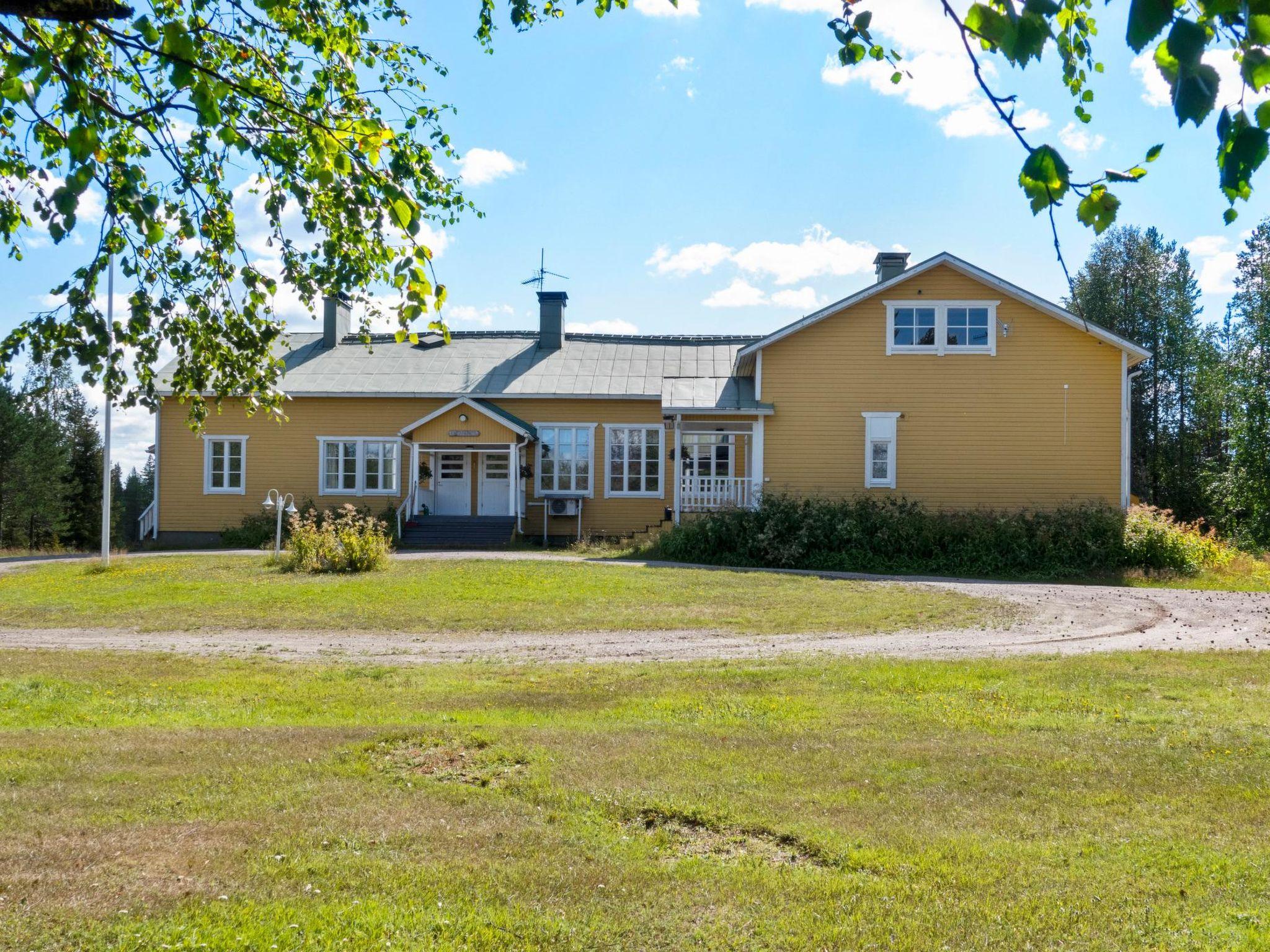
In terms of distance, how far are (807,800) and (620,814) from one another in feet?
3.28

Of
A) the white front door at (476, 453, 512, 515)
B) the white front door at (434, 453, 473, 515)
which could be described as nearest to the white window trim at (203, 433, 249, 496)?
the white front door at (434, 453, 473, 515)

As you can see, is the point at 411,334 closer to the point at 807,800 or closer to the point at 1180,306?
the point at 807,800

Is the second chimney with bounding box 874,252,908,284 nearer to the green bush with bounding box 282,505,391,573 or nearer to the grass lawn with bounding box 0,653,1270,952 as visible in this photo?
the green bush with bounding box 282,505,391,573

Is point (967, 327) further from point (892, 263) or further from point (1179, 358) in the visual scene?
point (1179, 358)

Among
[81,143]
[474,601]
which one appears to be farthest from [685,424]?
[81,143]

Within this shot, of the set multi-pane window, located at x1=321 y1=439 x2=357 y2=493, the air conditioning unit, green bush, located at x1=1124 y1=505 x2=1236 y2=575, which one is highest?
multi-pane window, located at x1=321 y1=439 x2=357 y2=493

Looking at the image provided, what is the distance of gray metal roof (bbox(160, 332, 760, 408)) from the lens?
28.1 meters

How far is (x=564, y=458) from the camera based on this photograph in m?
28.1

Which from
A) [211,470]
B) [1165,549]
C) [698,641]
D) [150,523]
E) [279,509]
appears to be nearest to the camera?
[698,641]

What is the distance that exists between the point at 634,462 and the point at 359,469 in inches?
300

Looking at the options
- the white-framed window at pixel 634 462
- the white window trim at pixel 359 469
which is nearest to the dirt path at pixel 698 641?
the white-framed window at pixel 634 462

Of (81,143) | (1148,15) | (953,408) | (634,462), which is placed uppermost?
(953,408)

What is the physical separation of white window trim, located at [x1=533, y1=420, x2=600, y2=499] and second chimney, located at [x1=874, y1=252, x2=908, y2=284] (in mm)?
8670

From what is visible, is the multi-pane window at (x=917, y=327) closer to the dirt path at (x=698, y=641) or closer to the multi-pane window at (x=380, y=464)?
the dirt path at (x=698, y=641)
